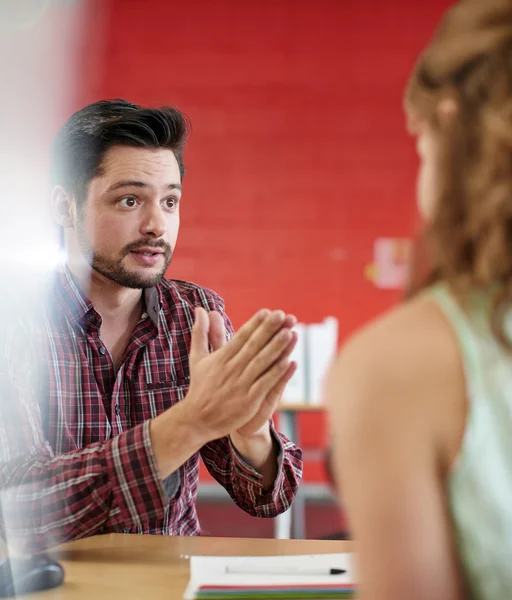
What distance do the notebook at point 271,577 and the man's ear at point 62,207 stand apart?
0.82 meters

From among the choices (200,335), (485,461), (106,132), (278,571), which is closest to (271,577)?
(278,571)

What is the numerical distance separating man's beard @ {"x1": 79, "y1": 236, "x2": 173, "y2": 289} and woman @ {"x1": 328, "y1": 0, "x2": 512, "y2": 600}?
953 millimetres

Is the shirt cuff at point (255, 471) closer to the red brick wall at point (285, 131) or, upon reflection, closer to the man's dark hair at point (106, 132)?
the man's dark hair at point (106, 132)

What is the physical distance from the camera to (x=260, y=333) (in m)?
1.02

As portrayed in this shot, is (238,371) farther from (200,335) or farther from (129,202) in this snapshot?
(129,202)

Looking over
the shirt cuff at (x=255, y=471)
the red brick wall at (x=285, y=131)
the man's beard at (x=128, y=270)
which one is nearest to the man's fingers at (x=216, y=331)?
the shirt cuff at (x=255, y=471)

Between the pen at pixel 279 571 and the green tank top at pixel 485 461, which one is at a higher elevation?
the green tank top at pixel 485 461

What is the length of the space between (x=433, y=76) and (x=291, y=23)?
342 centimetres

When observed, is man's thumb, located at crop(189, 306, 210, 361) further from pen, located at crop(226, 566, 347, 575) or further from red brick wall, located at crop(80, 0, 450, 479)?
red brick wall, located at crop(80, 0, 450, 479)

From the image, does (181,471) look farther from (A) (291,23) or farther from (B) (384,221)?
(A) (291,23)

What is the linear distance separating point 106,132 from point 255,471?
28.6 inches

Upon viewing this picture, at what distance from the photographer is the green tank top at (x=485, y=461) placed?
53 cm

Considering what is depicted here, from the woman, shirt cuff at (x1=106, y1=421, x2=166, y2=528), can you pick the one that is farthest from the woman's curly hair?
shirt cuff at (x1=106, y1=421, x2=166, y2=528)

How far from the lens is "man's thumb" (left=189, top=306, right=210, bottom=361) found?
41.9 inches
